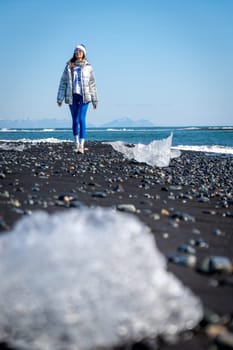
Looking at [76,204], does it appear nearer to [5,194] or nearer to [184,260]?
[5,194]

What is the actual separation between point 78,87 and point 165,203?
18.5 feet

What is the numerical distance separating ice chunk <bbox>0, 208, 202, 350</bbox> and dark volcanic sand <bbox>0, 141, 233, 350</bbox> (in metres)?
0.15

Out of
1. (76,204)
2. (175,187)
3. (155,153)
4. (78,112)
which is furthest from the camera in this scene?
(78,112)

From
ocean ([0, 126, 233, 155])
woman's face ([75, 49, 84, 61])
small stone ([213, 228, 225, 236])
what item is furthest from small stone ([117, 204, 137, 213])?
woman's face ([75, 49, 84, 61])

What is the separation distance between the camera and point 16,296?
1750mm

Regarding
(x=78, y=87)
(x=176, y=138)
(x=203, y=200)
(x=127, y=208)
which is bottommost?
(x=203, y=200)

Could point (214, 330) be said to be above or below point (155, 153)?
below

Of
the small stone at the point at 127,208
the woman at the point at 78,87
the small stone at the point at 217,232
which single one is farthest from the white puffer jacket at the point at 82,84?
the small stone at the point at 217,232

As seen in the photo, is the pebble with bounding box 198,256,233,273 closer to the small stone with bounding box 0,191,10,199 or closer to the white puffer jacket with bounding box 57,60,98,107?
the small stone with bounding box 0,191,10,199

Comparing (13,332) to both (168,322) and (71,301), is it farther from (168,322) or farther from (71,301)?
(168,322)

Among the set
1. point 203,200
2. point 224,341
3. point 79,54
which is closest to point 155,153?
point 79,54

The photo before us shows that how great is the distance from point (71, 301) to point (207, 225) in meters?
2.35

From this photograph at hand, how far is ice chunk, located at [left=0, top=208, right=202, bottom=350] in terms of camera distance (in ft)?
5.51

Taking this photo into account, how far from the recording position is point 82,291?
1.74 meters
